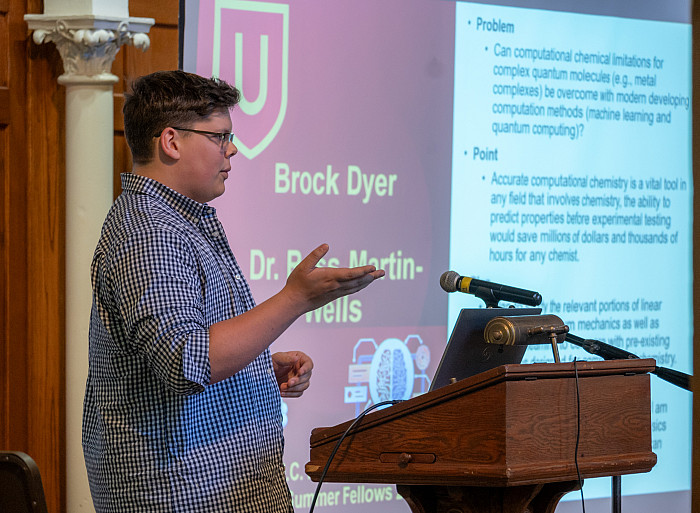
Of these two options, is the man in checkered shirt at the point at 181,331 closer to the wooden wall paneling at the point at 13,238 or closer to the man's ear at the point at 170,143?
the man's ear at the point at 170,143

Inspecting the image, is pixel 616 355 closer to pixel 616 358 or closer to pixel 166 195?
pixel 616 358

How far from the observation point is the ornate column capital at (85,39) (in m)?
3.07

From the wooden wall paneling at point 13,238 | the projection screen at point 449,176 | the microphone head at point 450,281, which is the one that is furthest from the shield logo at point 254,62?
the microphone head at point 450,281

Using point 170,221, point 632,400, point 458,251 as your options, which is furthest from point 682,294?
point 170,221

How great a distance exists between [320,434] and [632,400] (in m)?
0.65

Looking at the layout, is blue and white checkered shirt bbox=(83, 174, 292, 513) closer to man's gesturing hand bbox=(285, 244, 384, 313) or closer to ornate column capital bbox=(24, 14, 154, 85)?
man's gesturing hand bbox=(285, 244, 384, 313)

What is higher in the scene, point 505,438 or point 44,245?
point 44,245

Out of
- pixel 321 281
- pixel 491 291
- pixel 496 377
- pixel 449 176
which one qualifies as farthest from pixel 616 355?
pixel 449 176

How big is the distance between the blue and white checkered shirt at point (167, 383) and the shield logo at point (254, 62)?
1.65 meters

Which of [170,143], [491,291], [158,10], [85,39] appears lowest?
[491,291]

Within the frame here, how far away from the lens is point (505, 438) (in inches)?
64.0

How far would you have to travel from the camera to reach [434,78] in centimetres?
381

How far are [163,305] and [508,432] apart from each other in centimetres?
67

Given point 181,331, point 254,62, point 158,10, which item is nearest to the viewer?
point 181,331
